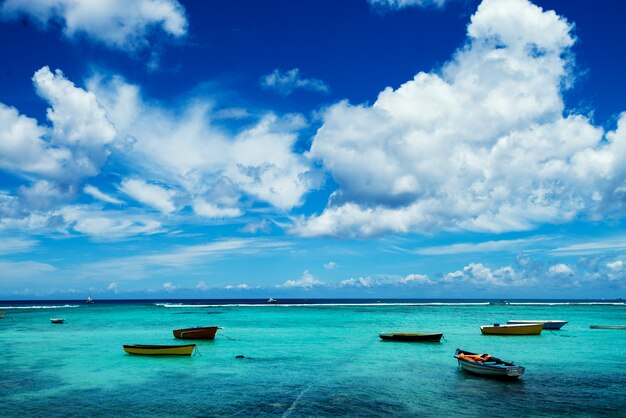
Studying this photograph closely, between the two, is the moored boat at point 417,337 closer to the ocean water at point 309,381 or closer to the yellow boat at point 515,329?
the ocean water at point 309,381

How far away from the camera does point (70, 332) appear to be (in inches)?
2131

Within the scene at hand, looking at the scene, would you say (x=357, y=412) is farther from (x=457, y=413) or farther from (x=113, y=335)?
(x=113, y=335)

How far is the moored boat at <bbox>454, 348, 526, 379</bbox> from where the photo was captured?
966 inches

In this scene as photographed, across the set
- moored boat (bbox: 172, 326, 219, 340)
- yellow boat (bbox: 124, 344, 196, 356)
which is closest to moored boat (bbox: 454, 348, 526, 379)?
yellow boat (bbox: 124, 344, 196, 356)

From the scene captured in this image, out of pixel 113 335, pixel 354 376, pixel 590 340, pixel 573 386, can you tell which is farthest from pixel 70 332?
pixel 590 340

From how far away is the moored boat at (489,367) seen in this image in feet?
80.5

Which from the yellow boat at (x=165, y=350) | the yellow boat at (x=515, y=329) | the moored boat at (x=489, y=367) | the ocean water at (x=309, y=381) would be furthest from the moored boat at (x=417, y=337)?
the yellow boat at (x=165, y=350)

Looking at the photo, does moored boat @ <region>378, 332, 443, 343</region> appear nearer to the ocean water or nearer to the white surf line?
the ocean water

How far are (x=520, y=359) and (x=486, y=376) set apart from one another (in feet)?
29.3

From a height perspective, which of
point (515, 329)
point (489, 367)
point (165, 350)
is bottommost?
point (489, 367)

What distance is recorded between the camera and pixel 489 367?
25031 mm

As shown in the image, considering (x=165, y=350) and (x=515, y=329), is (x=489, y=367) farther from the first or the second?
(x=515, y=329)

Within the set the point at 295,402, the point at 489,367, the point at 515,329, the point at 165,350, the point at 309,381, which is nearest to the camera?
the point at 295,402

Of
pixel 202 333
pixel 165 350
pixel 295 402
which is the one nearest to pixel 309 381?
pixel 295 402
